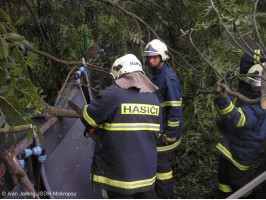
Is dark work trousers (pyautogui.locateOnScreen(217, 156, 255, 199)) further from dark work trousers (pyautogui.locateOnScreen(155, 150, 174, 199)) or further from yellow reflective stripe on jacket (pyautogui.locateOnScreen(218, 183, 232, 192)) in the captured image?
dark work trousers (pyautogui.locateOnScreen(155, 150, 174, 199))

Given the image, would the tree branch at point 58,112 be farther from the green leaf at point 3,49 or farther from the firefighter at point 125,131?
the green leaf at point 3,49

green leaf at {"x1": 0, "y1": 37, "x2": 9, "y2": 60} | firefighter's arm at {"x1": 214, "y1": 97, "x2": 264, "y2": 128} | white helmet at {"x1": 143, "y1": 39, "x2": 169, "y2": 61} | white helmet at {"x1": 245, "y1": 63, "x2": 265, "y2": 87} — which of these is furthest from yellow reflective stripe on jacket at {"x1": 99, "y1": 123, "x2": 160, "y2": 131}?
white helmet at {"x1": 143, "y1": 39, "x2": 169, "y2": 61}

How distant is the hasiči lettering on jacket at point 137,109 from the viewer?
2219mm

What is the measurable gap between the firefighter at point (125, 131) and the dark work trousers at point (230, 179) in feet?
Result: 3.62

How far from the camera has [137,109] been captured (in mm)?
2254

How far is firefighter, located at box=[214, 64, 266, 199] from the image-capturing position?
260cm

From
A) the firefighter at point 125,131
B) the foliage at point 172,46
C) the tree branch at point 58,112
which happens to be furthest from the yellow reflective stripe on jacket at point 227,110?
the tree branch at point 58,112

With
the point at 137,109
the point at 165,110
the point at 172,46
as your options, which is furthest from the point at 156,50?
the point at 137,109

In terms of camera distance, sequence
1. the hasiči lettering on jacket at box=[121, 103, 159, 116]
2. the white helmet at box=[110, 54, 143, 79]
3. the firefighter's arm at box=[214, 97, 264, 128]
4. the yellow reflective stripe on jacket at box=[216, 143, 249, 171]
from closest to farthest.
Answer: the hasiči lettering on jacket at box=[121, 103, 159, 116] < the white helmet at box=[110, 54, 143, 79] < the firefighter's arm at box=[214, 97, 264, 128] < the yellow reflective stripe on jacket at box=[216, 143, 249, 171]

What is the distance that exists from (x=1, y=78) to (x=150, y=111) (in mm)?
1188

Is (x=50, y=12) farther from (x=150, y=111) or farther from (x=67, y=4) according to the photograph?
(x=150, y=111)

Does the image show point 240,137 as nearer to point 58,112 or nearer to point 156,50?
point 156,50

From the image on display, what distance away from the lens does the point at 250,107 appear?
273 cm

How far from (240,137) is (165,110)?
0.88m
